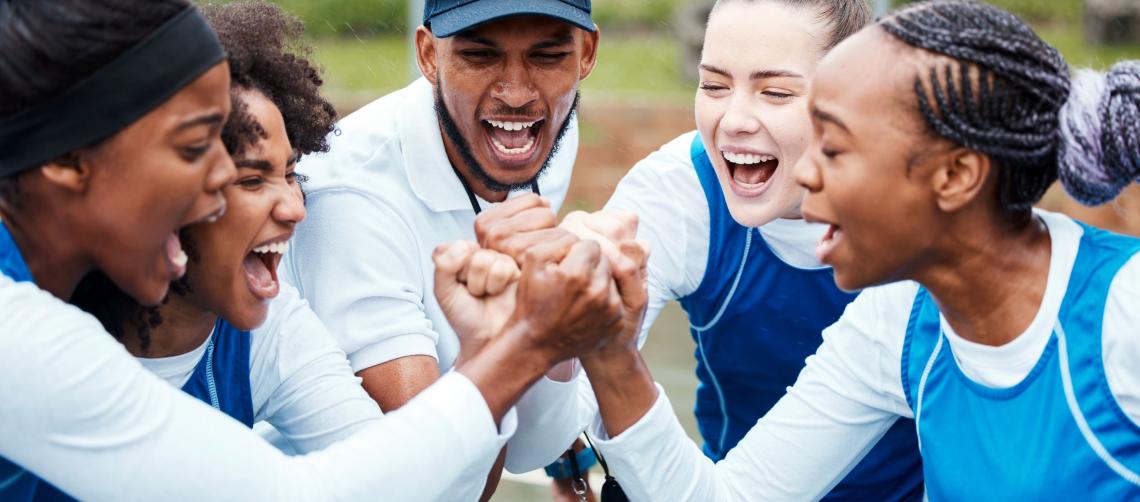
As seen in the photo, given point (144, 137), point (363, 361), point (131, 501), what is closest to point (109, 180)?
point (144, 137)

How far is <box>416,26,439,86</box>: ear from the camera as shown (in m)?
3.45

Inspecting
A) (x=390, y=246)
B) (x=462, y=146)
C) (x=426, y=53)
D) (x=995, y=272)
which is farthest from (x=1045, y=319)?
(x=426, y=53)

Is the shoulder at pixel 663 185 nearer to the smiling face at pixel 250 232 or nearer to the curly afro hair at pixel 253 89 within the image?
the curly afro hair at pixel 253 89

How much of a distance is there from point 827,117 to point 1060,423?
652 millimetres

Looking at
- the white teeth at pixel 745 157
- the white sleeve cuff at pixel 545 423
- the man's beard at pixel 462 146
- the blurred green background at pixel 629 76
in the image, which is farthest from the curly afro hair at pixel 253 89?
the blurred green background at pixel 629 76

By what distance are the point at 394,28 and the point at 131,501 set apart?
11281 mm

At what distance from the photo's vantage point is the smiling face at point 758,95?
10.0 ft

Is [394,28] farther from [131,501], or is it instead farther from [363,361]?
[131,501]

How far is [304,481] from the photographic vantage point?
6.79ft

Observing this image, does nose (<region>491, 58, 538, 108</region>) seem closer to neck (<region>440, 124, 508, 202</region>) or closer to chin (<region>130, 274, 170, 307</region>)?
neck (<region>440, 124, 508, 202</region>)

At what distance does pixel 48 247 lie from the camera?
209cm

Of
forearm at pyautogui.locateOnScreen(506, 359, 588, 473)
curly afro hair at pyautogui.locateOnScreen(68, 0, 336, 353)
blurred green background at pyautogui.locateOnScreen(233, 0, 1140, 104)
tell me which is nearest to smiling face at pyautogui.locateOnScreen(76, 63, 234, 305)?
curly afro hair at pyautogui.locateOnScreen(68, 0, 336, 353)

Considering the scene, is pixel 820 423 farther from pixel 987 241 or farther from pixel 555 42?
pixel 555 42

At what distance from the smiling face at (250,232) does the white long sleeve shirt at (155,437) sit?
451 mm
